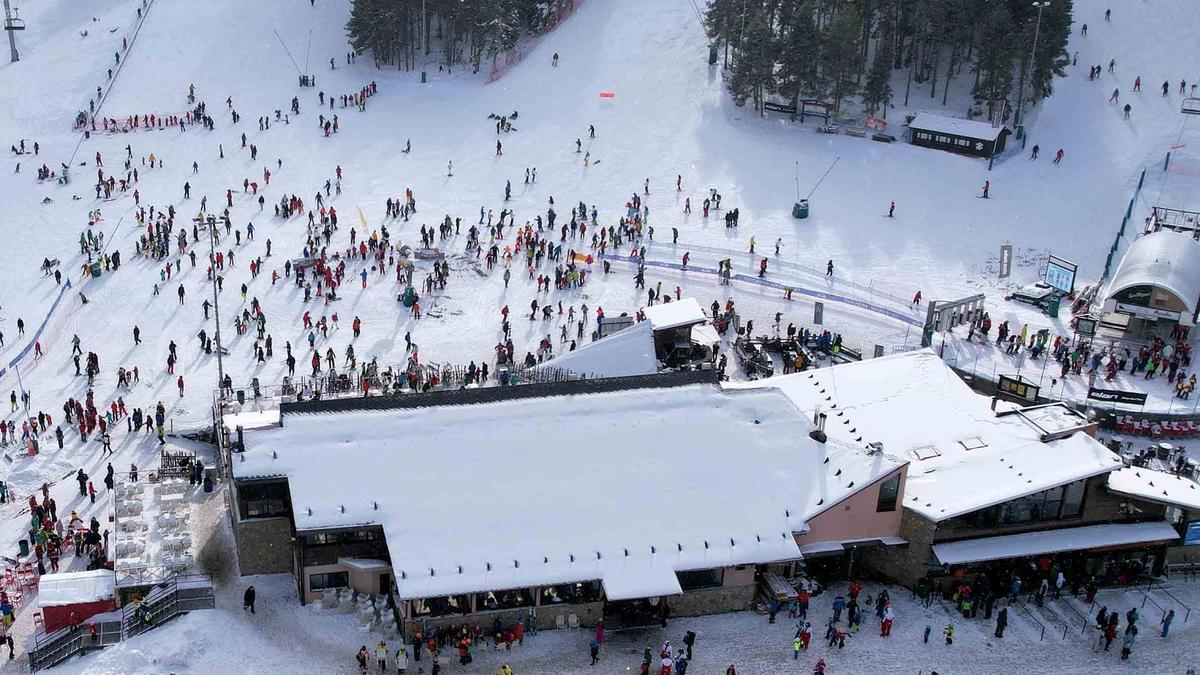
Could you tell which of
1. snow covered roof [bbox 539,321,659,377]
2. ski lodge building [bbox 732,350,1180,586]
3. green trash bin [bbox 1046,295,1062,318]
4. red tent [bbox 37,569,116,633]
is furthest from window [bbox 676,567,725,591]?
green trash bin [bbox 1046,295,1062,318]

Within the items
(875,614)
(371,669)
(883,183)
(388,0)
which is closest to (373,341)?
(371,669)

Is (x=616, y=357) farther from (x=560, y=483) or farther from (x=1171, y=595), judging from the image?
(x=1171, y=595)

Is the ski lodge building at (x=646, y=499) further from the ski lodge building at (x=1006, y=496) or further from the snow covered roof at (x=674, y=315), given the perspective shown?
the snow covered roof at (x=674, y=315)

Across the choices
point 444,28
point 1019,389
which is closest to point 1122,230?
point 1019,389

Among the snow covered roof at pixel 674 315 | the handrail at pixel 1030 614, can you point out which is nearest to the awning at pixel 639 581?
the handrail at pixel 1030 614

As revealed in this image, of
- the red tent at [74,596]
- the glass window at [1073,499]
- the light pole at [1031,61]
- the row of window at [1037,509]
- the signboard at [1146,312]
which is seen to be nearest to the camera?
the red tent at [74,596]
